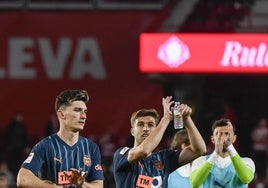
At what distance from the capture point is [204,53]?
18.5 metres

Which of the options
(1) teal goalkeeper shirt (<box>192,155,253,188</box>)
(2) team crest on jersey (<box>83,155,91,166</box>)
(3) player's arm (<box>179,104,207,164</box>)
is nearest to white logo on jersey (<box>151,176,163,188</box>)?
(3) player's arm (<box>179,104,207,164</box>)

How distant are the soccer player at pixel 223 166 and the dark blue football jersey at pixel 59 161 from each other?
126 cm

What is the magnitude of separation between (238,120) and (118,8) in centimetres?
329

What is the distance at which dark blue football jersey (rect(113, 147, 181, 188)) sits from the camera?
7637 mm

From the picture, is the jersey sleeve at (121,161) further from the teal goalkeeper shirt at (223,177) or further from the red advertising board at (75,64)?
the red advertising board at (75,64)

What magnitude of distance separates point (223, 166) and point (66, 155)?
1767 mm

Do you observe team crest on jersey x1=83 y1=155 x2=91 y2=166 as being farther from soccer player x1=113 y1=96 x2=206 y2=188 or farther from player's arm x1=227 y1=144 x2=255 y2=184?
player's arm x1=227 y1=144 x2=255 y2=184

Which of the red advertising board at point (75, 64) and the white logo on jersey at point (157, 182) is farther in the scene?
the red advertising board at point (75, 64)

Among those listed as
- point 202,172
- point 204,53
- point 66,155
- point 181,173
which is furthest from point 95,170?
point 204,53

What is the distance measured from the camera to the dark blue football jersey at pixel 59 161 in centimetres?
686

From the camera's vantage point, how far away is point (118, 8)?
64.0ft

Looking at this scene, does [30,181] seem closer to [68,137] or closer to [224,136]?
[68,137]

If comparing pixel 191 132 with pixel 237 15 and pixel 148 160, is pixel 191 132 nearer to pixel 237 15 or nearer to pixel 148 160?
pixel 148 160

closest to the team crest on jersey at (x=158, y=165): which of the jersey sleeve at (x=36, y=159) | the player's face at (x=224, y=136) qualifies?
the player's face at (x=224, y=136)
